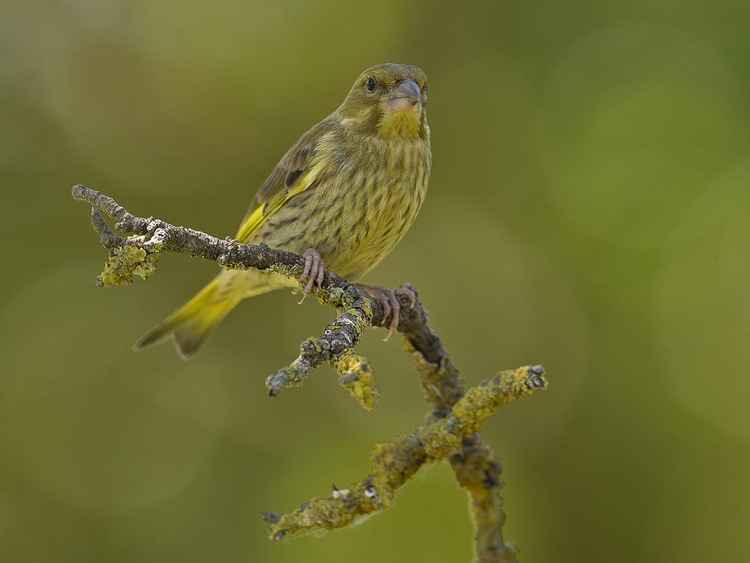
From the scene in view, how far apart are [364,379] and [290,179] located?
224 cm

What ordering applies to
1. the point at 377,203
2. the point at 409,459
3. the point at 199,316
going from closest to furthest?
the point at 409,459, the point at 377,203, the point at 199,316

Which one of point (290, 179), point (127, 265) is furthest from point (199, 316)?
point (127, 265)

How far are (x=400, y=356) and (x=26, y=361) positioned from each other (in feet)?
7.14

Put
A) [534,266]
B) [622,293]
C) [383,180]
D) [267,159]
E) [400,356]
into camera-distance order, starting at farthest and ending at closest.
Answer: [400,356]
[267,159]
[534,266]
[622,293]
[383,180]

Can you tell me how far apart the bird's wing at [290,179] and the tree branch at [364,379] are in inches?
39.3

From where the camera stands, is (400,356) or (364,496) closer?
(364,496)

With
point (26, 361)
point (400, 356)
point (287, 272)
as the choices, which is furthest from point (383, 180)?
point (26, 361)

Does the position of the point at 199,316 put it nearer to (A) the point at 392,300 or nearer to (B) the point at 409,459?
(A) the point at 392,300

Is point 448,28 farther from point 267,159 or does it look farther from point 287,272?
point 287,272

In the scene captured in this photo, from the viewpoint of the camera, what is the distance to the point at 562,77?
563cm

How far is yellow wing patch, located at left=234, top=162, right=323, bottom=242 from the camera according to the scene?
14.4 ft

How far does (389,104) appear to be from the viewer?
4473mm

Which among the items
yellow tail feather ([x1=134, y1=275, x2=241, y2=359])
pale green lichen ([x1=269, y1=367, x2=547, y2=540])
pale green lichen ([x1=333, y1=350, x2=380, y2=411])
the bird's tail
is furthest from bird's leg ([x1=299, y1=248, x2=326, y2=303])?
yellow tail feather ([x1=134, y1=275, x2=241, y2=359])

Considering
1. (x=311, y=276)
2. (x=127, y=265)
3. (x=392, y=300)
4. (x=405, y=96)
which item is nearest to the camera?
(x=127, y=265)
